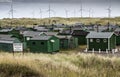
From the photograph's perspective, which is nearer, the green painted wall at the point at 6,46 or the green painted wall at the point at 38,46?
the green painted wall at the point at 6,46

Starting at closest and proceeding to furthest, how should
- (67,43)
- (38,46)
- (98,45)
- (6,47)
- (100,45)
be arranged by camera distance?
(6,47)
(38,46)
(100,45)
(98,45)
(67,43)

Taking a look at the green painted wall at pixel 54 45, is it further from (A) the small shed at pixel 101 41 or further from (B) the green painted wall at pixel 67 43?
(A) the small shed at pixel 101 41

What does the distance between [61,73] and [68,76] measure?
38 cm

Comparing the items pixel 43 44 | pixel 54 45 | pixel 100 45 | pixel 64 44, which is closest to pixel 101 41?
pixel 100 45

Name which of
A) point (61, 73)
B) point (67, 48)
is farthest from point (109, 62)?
point (67, 48)

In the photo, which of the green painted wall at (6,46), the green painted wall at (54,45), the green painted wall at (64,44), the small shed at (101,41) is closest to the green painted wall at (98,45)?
the small shed at (101,41)

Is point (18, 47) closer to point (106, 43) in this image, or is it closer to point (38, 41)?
point (38, 41)

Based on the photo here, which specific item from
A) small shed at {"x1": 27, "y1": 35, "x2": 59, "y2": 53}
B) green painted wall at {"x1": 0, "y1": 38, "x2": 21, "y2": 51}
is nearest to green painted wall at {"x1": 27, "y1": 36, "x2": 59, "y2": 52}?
small shed at {"x1": 27, "y1": 35, "x2": 59, "y2": 53}

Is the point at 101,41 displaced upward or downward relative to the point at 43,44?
upward

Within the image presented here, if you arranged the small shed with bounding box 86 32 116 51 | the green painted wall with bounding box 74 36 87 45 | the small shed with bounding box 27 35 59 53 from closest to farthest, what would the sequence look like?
the small shed with bounding box 27 35 59 53, the small shed with bounding box 86 32 116 51, the green painted wall with bounding box 74 36 87 45

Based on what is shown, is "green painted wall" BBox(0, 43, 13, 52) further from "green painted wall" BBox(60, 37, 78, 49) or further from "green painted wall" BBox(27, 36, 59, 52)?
"green painted wall" BBox(60, 37, 78, 49)

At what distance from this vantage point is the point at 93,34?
136ft

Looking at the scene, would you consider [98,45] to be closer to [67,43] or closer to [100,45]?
[100,45]

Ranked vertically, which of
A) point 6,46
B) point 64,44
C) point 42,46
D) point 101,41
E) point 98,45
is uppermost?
point 101,41
